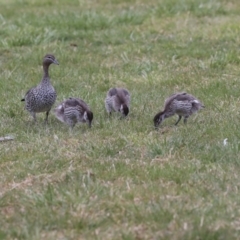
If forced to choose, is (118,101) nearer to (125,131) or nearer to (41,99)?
(41,99)

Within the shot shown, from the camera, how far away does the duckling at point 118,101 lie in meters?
10.1

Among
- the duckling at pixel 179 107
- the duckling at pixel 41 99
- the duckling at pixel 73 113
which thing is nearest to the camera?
the duckling at pixel 73 113

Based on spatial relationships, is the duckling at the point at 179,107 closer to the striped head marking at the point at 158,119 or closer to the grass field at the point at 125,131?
the striped head marking at the point at 158,119

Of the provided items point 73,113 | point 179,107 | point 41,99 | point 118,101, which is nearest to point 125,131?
point 73,113

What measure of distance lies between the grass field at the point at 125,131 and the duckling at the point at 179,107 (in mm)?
115

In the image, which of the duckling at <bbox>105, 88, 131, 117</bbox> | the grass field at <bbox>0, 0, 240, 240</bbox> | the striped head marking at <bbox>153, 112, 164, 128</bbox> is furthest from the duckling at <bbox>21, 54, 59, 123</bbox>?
the striped head marking at <bbox>153, 112, 164, 128</bbox>

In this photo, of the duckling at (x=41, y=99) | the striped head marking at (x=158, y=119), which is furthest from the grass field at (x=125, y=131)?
the duckling at (x=41, y=99)

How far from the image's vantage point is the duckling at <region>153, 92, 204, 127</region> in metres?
9.72

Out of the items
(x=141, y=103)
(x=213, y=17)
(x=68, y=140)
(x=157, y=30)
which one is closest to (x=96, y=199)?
(x=68, y=140)

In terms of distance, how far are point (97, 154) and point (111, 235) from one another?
7.00 ft

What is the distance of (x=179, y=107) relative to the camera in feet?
32.1

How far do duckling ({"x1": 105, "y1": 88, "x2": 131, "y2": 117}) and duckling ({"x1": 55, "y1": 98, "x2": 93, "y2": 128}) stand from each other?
0.49 metres

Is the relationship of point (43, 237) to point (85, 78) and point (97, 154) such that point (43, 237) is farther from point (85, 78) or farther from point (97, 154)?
point (85, 78)

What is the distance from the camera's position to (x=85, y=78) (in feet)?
40.7
